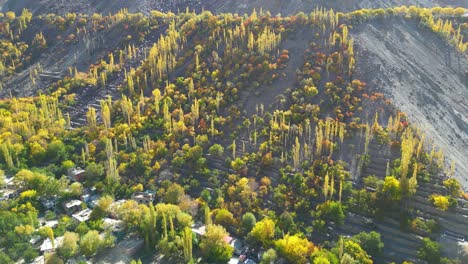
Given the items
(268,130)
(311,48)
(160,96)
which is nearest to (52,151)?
(160,96)

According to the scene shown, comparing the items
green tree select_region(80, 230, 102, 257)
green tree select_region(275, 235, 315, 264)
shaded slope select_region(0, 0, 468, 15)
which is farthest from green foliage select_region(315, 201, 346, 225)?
shaded slope select_region(0, 0, 468, 15)

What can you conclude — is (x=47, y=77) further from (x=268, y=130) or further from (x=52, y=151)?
(x=268, y=130)

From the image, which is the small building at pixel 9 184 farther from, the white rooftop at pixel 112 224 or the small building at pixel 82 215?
the white rooftop at pixel 112 224

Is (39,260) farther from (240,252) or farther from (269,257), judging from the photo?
(269,257)

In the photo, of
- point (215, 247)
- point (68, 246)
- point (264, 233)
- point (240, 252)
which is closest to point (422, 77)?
point (264, 233)

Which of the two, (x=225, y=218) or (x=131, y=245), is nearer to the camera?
(x=131, y=245)

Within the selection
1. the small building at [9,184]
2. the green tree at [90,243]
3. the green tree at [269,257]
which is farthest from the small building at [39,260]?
the green tree at [269,257]
